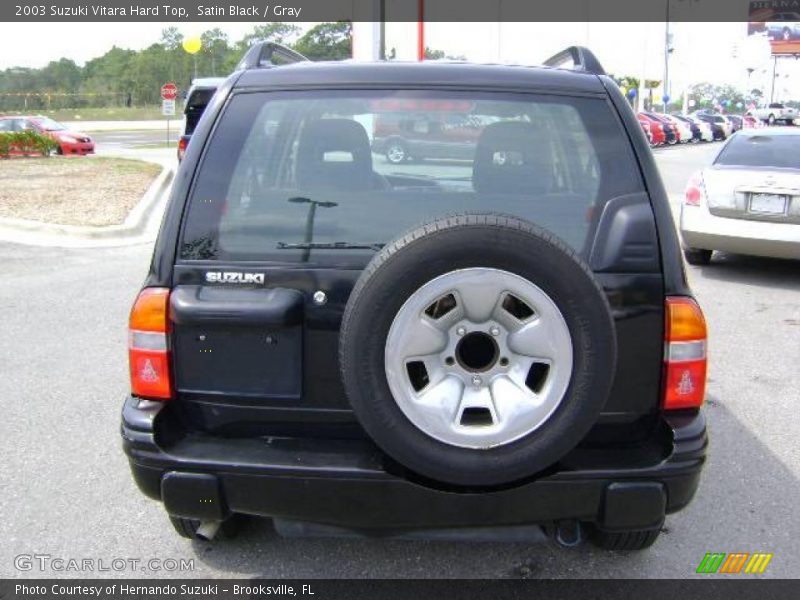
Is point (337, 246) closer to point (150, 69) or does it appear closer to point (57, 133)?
point (57, 133)

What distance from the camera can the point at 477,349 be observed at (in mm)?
2357

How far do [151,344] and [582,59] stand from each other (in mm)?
2004

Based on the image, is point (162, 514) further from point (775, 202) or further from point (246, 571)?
point (775, 202)

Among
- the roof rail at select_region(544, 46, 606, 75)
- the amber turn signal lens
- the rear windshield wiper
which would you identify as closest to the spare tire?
the rear windshield wiper

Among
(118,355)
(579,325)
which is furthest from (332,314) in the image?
(118,355)

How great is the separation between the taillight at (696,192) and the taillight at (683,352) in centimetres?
620

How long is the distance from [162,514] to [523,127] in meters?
2.25

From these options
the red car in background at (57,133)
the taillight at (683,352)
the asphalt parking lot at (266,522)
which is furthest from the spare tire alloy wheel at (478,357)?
the red car in background at (57,133)

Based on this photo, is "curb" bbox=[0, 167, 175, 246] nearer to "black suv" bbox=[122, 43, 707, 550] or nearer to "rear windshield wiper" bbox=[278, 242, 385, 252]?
"black suv" bbox=[122, 43, 707, 550]

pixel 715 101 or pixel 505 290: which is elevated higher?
pixel 715 101

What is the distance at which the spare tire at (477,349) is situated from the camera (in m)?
2.24

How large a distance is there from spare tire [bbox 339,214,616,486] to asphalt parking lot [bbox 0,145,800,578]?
931 mm

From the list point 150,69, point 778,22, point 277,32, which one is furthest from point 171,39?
point 778,22

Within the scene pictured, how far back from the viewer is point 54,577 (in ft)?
9.71
